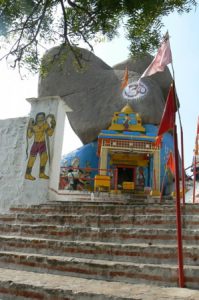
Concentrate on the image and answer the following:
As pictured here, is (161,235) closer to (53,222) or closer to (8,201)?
(53,222)

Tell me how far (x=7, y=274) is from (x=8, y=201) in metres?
3.91

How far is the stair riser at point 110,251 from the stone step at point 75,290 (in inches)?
16.8

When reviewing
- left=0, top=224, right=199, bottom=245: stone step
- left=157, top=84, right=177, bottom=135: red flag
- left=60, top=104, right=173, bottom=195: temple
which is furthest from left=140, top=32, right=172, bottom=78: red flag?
left=60, top=104, right=173, bottom=195: temple

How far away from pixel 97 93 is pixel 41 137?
16.1 m

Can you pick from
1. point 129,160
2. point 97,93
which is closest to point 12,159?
point 129,160

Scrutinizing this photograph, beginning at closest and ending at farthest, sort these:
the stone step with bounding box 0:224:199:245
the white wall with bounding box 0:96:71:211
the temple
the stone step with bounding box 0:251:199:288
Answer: the stone step with bounding box 0:251:199:288
the stone step with bounding box 0:224:199:245
the white wall with bounding box 0:96:71:211
the temple

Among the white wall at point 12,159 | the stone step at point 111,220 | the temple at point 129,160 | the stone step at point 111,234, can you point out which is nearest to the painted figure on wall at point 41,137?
the white wall at point 12,159

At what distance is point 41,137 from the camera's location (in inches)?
292

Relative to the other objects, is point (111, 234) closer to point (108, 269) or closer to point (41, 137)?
point (108, 269)

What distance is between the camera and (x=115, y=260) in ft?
11.6

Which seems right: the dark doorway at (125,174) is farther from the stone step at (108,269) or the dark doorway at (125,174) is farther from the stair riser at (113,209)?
the stone step at (108,269)

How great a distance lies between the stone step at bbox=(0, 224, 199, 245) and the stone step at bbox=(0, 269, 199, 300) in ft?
2.87

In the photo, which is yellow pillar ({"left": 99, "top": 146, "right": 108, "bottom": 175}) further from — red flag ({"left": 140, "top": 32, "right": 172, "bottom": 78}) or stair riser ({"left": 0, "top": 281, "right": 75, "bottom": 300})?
stair riser ({"left": 0, "top": 281, "right": 75, "bottom": 300})

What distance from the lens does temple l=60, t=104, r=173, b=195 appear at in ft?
51.6
